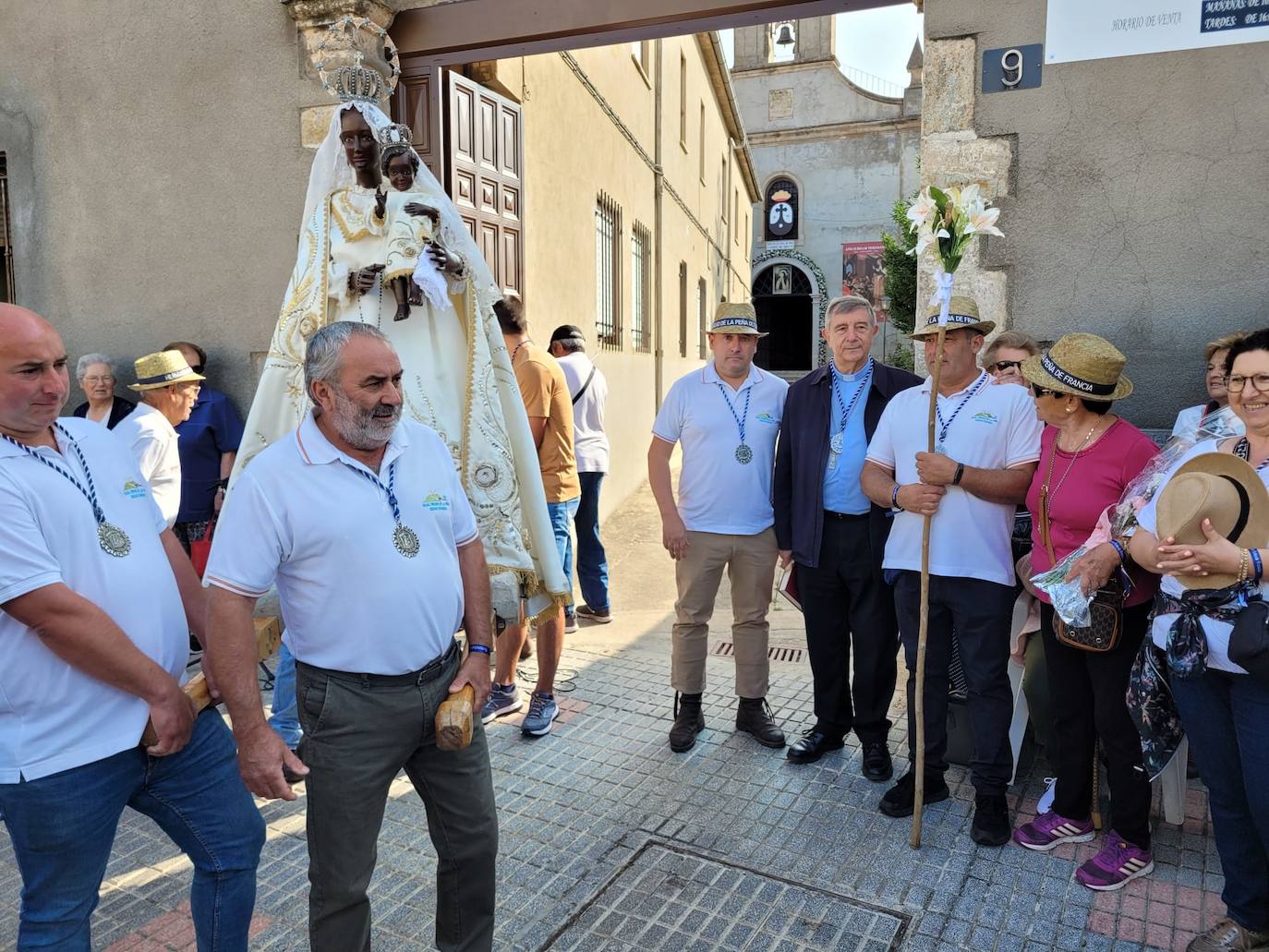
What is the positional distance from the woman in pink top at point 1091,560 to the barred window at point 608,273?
6938 millimetres

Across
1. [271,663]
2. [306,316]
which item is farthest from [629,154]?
[306,316]

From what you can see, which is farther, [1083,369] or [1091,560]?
[1083,369]

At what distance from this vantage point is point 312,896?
2.16 meters

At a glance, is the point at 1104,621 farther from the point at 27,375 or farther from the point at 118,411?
the point at 118,411

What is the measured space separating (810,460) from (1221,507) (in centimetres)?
178

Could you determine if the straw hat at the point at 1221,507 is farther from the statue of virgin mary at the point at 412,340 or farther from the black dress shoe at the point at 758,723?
the black dress shoe at the point at 758,723

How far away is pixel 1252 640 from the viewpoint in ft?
7.52

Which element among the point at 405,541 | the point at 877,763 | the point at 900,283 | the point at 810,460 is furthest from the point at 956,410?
the point at 900,283

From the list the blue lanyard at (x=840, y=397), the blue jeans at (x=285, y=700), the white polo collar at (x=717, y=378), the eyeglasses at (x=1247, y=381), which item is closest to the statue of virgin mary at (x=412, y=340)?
the blue jeans at (x=285, y=700)

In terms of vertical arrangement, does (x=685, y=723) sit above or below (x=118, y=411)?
below

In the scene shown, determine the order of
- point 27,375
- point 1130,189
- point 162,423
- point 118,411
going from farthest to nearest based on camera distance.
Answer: point 118,411, point 162,423, point 1130,189, point 27,375

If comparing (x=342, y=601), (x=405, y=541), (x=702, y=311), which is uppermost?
(x=702, y=311)

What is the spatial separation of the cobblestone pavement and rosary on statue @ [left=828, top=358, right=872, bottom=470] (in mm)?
1398

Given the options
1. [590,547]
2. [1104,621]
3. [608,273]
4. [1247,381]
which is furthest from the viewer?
[608,273]
